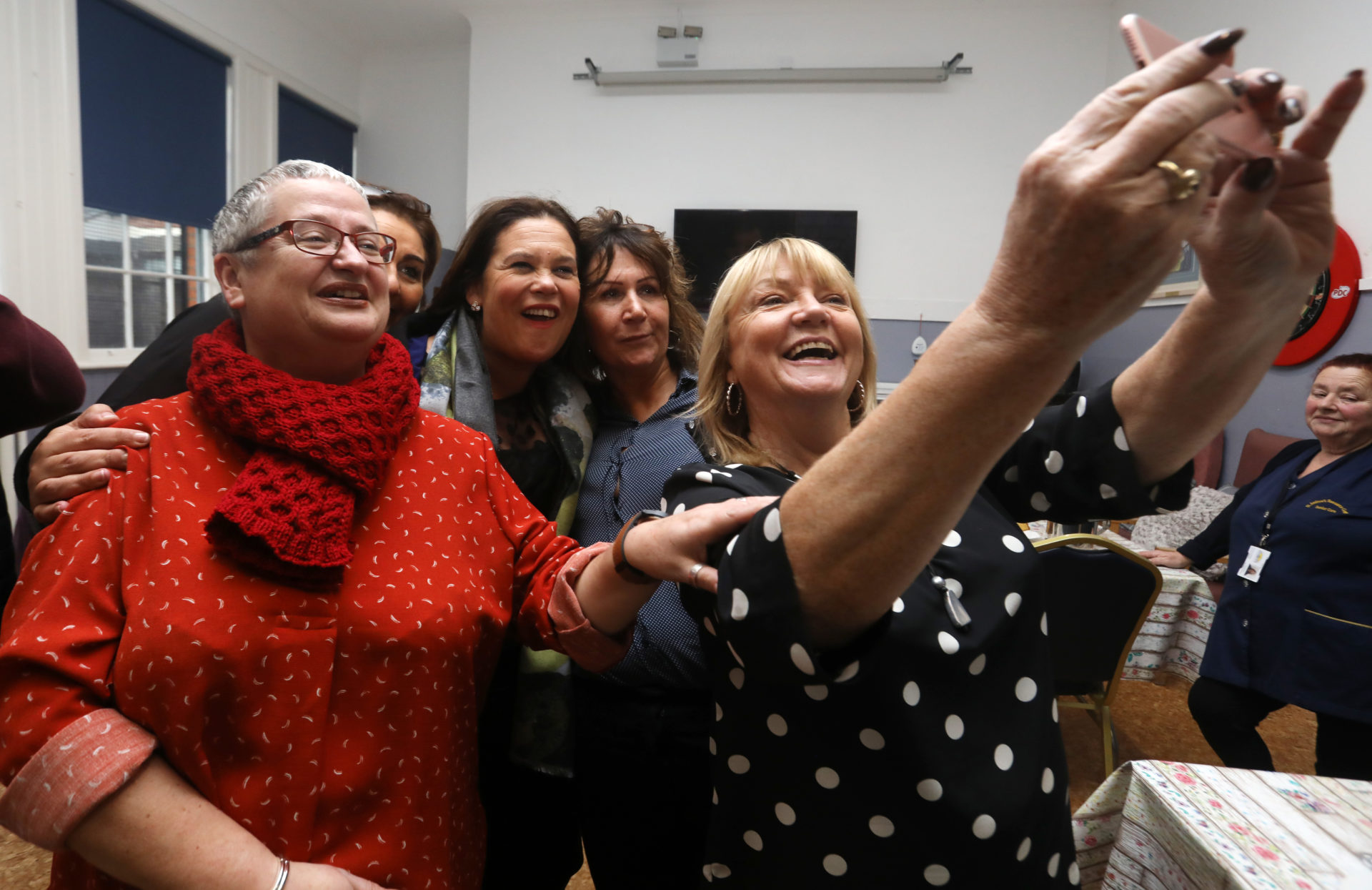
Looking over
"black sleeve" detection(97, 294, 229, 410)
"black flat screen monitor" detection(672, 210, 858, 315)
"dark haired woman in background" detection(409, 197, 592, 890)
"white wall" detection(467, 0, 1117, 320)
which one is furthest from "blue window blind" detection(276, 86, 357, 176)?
"black sleeve" detection(97, 294, 229, 410)

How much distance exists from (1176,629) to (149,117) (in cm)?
607

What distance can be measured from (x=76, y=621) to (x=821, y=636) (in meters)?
0.79

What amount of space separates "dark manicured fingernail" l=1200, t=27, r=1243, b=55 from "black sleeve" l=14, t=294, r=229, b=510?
1.29m

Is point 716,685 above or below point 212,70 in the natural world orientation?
below

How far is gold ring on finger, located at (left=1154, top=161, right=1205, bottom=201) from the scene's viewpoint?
442 mm

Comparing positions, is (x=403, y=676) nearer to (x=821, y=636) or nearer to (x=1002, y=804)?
(x=821, y=636)

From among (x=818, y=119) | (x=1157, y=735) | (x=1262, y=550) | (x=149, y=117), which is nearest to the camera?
(x=1262, y=550)

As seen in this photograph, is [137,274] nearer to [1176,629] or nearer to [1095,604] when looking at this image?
[1095,604]

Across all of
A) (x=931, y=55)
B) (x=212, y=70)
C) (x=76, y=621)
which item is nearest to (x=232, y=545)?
(x=76, y=621)

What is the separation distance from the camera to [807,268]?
3.60ft

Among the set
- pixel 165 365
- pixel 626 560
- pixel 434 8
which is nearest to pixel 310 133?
pixel 434 8

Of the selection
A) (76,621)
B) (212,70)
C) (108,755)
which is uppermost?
(212,70)

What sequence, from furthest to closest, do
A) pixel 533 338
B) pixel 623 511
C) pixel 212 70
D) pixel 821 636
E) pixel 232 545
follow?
pixel 212 70
pixel 533 338
pixel 623 511
pixel 232 545
pixel 821 636

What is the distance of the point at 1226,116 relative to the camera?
0.50 meters
